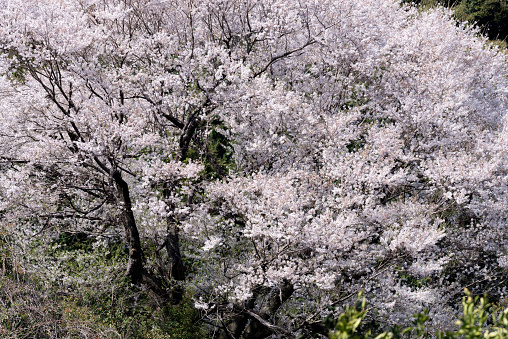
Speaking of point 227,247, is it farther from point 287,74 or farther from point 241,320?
point 287,74

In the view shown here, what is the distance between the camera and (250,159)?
10.1 m

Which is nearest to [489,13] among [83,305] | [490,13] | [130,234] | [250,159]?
[490,13]

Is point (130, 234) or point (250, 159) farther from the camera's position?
point (250, 159)

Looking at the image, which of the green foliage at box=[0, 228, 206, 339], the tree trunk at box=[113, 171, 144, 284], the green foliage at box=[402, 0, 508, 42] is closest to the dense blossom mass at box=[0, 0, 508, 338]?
the tree trunk at box=[113, 171, 144, 284]

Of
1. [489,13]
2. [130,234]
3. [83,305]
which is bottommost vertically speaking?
[83,305]

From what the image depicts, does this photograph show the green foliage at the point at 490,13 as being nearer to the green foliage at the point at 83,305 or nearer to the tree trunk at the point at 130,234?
the tree trunk at the point at 130,234

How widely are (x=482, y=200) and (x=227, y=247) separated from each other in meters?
6.96

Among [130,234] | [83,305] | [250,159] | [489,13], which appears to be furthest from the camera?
[489,13]

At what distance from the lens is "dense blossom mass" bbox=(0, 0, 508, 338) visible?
820 centimetres

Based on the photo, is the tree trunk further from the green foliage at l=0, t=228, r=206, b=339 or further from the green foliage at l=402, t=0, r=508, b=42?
the green foliage at l=402, t=0, r=508, b=42

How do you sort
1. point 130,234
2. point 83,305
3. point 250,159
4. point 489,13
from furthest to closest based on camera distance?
point 489,13, point 250,159, point 130,234, point 83,305

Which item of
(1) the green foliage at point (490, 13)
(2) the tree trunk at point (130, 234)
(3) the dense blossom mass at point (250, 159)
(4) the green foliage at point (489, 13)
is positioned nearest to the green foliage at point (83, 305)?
(2) the tree trunk at point (130, 234)

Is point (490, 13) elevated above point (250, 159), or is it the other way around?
point (490, 13)

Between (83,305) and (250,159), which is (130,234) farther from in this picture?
(250,159)
